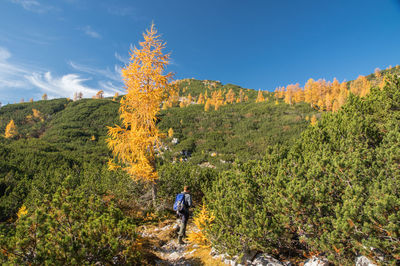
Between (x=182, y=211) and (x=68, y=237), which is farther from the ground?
(x=68, y=237)

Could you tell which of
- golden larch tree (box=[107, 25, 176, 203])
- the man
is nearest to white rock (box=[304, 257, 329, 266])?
the man

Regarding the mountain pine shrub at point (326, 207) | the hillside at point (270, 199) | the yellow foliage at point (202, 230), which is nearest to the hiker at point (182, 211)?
the yellow foliage at point (202, 230)

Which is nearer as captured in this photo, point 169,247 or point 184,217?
point 169,247

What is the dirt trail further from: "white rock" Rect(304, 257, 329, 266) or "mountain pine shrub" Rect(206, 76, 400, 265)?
"white rock" Rect(304, 257, 329, 266)

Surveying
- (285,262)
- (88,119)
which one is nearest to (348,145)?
(285,262)

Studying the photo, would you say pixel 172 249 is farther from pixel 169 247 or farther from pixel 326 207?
pixel 326 207

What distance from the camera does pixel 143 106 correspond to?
27.2 feet

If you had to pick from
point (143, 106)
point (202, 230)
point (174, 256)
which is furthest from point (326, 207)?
point (143, 106)

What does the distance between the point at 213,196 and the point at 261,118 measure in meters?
71.1

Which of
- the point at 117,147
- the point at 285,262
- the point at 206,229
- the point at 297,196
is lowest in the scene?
the point at 285,262

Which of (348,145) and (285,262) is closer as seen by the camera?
(285,262)

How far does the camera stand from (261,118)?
73125mm

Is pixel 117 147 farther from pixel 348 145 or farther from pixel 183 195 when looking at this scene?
pixel 348 145

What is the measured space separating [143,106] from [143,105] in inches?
1.7
